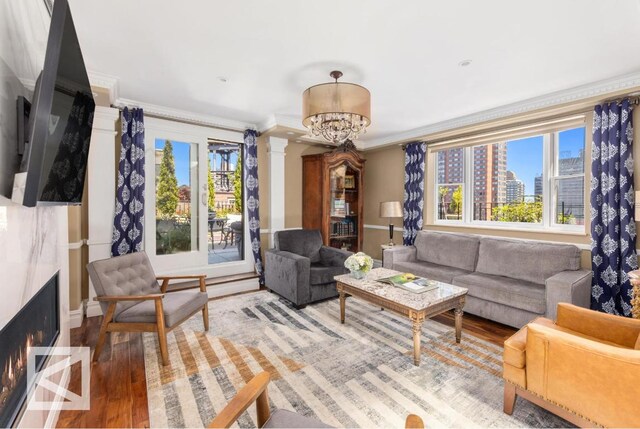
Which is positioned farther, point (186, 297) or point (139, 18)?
point (186, 297)

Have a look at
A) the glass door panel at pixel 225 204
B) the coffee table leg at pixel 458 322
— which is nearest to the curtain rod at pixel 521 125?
the coffee table leg at pixel 458 322

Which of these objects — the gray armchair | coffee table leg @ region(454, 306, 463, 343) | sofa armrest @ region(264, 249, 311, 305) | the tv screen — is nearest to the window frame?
coffee table leg @ region(454, 306, 463, 343)

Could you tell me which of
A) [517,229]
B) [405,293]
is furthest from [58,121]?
[517,229]

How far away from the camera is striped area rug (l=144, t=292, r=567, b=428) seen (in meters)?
1.74

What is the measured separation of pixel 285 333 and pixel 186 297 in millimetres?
984

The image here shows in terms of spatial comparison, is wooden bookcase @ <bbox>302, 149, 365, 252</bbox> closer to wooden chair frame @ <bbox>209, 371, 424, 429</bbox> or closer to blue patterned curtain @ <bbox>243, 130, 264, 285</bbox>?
blue patterned curtain @ <bbox>243, 130, 264, 285</bbox>

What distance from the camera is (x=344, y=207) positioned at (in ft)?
16.8

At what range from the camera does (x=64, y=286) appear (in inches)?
80.3

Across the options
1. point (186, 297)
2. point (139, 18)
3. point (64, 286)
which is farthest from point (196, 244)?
point (139, 18)

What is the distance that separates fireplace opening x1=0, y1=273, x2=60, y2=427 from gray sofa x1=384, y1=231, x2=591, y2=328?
349cm

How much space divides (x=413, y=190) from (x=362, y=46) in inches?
115

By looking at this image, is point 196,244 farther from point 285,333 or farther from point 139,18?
point 139,18

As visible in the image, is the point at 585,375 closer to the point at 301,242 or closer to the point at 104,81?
the point at 301,242

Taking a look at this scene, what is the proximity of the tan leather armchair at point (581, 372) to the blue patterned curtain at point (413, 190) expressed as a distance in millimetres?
2877
